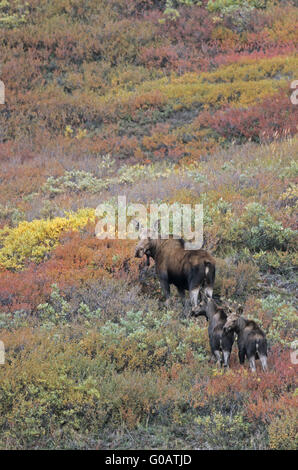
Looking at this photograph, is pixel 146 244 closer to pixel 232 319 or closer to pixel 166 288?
pixel 166 288

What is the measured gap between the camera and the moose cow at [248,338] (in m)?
6.23

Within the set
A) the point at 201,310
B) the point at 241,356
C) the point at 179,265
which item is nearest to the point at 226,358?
the point at 241,356

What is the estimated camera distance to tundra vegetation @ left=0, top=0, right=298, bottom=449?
588 centimetres

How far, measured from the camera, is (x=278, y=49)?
22.0 meters

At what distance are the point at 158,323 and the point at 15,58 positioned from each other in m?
17.6

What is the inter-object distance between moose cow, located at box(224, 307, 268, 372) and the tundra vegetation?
0.61 ft

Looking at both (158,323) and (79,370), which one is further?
(158,323)

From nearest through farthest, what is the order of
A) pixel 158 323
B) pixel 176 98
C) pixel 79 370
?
pixel 79 370, pixel 158 323, pixel 176 98

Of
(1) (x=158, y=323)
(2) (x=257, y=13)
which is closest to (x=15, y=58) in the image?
(2) (x=257, y=13)

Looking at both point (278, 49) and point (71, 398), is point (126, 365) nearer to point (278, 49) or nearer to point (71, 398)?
point (71, 398)

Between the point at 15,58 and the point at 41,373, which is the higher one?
the point at 15,58

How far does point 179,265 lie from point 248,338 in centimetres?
177

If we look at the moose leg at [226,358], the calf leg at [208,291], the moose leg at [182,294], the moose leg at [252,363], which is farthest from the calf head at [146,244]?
the moose leg at [252,363]

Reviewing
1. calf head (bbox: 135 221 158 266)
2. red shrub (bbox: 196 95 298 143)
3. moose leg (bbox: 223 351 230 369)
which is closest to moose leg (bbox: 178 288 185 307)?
calf head (bbox: 135 221 158 266)
